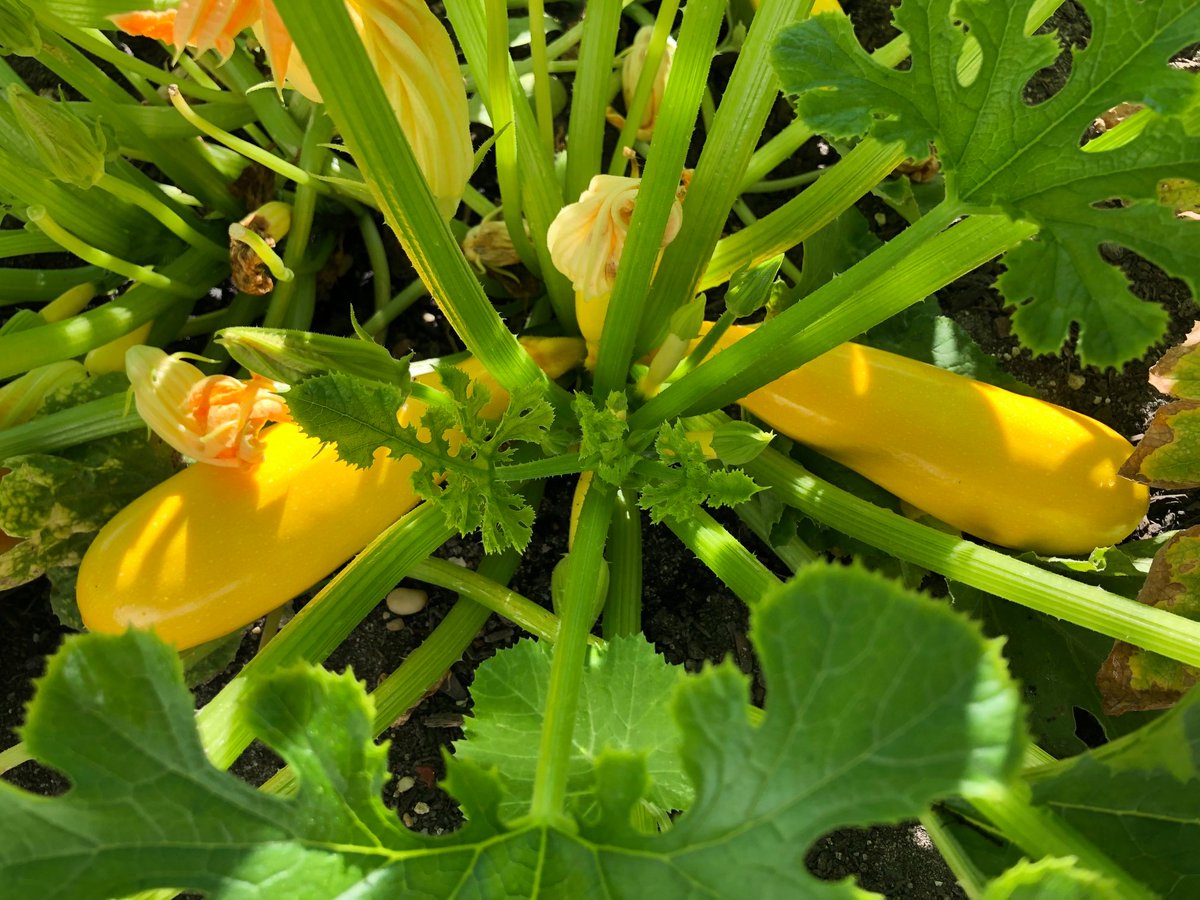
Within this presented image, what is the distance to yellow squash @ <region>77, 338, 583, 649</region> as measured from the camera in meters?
1.47

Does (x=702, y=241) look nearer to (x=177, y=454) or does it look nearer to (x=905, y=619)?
(x=905, y=619)

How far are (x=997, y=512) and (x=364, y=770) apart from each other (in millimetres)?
1096

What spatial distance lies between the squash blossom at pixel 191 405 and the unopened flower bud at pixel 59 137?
9.9 inches

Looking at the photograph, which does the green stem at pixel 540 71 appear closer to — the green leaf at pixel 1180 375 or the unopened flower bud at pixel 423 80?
the unopened flower bud at pixel 423 80

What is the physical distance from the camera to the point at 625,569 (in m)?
1.66

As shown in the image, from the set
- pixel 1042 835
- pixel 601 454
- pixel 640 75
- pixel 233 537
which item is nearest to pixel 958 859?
pixel 1042 835

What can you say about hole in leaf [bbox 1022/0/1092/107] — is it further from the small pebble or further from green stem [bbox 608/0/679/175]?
the small pebble

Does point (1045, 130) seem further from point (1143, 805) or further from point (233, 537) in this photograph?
point (233, 537)

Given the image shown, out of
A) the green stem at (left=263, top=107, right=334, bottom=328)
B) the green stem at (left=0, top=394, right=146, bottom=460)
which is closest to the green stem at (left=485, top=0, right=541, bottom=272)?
the green stem at (left=263, top=107, right=334, bottom=328)

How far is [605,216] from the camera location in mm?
1348

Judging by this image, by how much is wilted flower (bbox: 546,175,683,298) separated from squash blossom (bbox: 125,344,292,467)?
0.45 meters

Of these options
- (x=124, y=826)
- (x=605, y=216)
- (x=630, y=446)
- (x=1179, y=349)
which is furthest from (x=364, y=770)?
(x=1179, y=349)

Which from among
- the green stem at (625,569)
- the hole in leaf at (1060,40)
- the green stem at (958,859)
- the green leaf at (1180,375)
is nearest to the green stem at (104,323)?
the green stem at (625,569)

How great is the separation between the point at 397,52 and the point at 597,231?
34 centimetres
